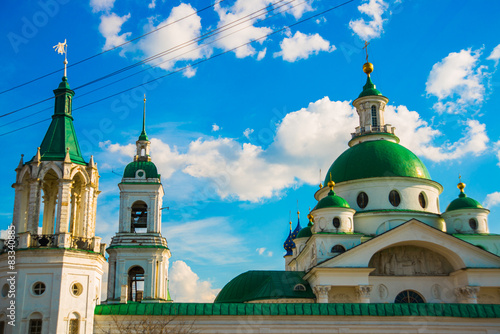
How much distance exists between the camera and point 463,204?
35969 millimetres

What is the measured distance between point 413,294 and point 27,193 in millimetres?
22200

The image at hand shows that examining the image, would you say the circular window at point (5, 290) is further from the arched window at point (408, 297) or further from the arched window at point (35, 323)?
the arched window at point (408, 297)

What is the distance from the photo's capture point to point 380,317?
20578 mm

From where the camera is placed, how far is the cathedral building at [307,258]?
19.1 m

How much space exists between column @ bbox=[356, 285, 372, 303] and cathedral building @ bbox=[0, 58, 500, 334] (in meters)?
0.08

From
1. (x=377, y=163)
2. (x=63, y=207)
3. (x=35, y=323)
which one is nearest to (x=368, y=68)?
(x=377, y=163)

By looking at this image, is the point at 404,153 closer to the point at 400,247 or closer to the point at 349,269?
the point at 400,247

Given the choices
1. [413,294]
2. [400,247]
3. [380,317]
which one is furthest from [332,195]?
[380,317]

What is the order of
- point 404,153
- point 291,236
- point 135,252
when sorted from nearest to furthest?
point 135,252 → point 404,153 → point 291,236

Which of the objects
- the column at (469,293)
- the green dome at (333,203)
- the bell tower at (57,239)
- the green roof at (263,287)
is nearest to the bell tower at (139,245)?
the green roof at (263,287)

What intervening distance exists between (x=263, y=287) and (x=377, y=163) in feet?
36.4

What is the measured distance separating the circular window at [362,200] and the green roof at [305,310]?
52.5 feet

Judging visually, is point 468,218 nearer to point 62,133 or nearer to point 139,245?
point 139,245

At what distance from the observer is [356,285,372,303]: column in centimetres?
3089
